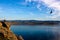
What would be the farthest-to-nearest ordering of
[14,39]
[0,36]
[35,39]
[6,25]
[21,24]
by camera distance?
[21,24], [35,39], [6,25], [14,39], [0,36]

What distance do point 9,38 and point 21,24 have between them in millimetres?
60758

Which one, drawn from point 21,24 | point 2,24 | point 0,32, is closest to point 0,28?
point 0,32

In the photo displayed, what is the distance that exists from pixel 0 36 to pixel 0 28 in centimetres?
64

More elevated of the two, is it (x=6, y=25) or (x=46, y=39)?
(x=6, y=25)

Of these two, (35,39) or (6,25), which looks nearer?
(6,25)

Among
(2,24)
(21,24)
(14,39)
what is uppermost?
(2,24)

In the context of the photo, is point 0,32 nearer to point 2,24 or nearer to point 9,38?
point 9,38

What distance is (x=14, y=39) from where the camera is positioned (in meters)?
14.1

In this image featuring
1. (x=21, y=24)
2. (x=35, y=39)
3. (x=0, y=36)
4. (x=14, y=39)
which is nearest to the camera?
(x=0, y=36)

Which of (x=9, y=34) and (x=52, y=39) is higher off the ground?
(x=9, y=34)

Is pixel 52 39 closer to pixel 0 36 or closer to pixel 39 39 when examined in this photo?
pixel 39 39

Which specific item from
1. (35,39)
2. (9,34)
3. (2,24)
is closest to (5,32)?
(9,34)

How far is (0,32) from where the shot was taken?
13.3m

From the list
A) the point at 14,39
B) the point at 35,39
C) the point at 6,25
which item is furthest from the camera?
the point at 35,39
